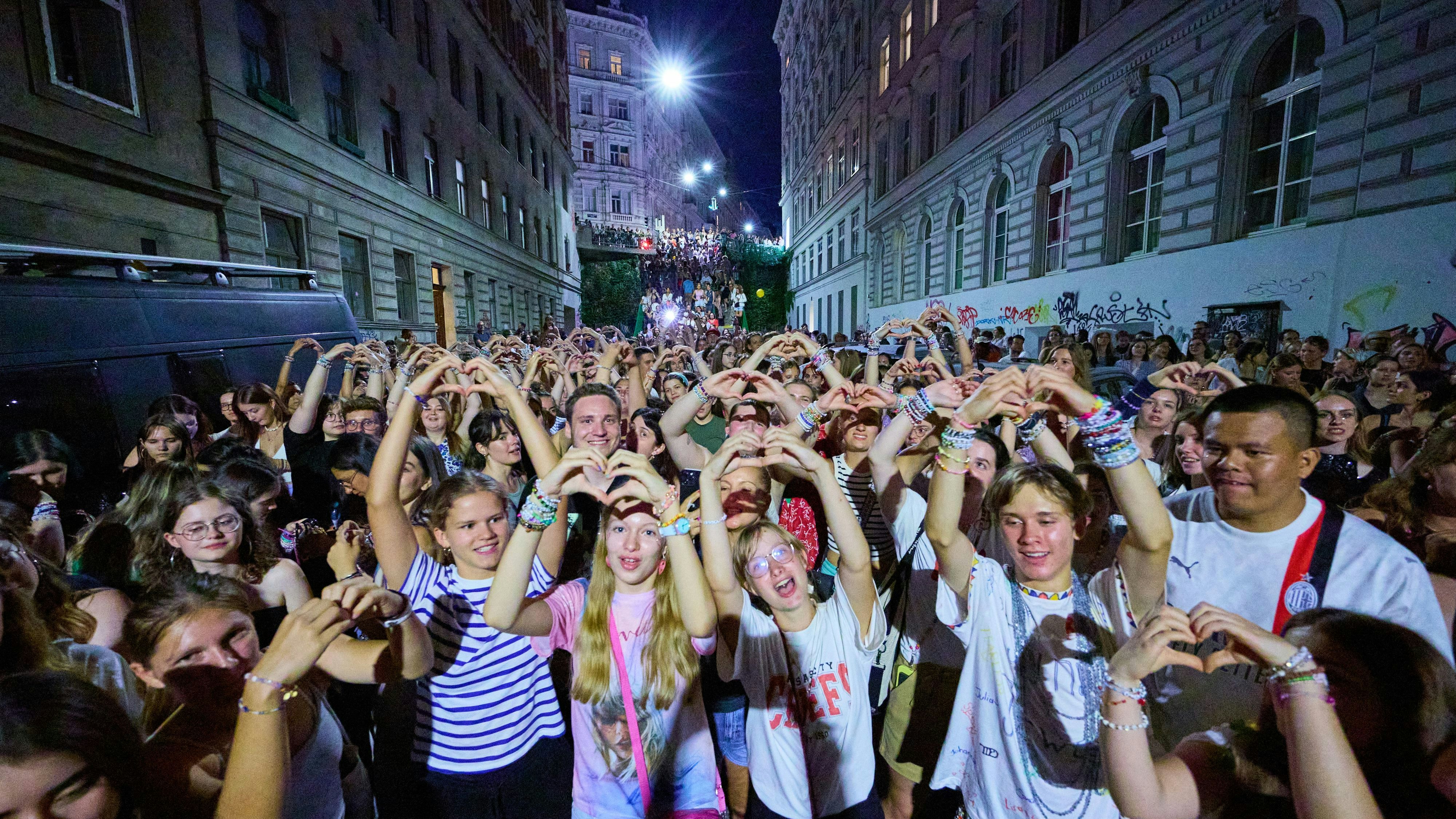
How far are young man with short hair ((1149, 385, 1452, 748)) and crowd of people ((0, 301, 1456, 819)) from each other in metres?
0.01

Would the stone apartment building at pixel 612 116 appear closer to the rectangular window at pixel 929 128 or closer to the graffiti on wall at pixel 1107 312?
the rectangular window at pixel 929 128

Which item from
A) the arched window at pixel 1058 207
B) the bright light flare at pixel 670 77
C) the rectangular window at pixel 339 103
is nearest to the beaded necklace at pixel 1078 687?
the arched window at pixel 1058 207

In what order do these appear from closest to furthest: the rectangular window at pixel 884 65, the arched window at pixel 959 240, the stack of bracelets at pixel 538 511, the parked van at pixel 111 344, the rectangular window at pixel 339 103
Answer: the stack of bracelets at pixel 538 511 < the parked van at pixel 111 344 < the rectangular window at pixel 339 103 < the arched window at pixel 959 240 < the rectangular window at pixel 884 65

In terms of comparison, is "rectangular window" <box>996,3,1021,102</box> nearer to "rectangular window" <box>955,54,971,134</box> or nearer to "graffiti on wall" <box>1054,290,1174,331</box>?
"rectangular window" <box>955,54,971,134</box>

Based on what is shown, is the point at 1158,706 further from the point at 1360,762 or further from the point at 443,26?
the point at 443,26

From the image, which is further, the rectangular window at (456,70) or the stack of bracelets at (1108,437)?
the rectangular window at (456,70)

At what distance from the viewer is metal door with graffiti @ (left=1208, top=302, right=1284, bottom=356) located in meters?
9.14

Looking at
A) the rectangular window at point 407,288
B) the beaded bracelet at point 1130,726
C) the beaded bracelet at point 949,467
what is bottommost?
the beaded bracelet at point 1130,726

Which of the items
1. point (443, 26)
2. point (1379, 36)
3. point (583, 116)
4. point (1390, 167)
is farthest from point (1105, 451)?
point (583, 116)

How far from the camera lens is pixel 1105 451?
186cm

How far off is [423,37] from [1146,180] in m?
18.9

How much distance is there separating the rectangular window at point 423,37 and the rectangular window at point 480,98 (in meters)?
3.22

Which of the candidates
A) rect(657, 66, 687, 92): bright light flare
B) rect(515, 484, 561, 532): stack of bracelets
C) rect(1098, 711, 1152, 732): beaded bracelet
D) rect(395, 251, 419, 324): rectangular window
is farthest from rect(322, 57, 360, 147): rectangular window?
rect(657, 66, 687, 92): bright light flare

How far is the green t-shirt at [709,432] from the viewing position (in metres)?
4.86
